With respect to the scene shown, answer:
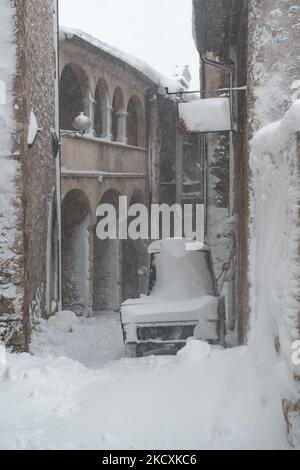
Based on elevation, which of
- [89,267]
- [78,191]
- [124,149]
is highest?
[124,149]

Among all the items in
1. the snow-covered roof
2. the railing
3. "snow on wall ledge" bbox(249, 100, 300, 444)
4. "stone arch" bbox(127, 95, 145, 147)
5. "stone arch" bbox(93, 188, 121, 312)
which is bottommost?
"stone arch" bbox(93, 188, 121, 312)

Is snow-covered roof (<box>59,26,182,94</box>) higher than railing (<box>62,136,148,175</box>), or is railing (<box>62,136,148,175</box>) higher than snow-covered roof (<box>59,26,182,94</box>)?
snow-covered roof (<box>59,26,182,94</box>)

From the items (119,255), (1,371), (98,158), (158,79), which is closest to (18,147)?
(1,371)

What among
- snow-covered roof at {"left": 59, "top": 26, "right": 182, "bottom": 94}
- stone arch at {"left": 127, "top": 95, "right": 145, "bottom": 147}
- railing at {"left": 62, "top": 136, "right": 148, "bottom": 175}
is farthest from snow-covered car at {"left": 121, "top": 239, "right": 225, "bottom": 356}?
stone arch at {"left": 127, "top": 95, "right": 145, "bottom": 147}

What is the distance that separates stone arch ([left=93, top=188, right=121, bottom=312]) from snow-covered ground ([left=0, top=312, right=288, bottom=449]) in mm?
10207

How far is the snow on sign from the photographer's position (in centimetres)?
902

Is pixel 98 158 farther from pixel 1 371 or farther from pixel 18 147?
pixel 1 371

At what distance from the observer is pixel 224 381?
15.3 feet

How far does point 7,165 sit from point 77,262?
720 centimetres

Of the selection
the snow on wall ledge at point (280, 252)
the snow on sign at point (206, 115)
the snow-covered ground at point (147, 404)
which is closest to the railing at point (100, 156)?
the snow on sign at point (206, 115)

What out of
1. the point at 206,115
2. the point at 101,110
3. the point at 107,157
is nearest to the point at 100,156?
the point at 107,157

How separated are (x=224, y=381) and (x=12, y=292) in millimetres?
3716

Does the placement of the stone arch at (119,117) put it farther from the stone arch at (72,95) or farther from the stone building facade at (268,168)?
the stone building facade at (268,168)

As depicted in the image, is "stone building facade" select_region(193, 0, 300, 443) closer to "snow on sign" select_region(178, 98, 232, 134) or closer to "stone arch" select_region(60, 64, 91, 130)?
"snow on sign" select_region(178, 98, 232, 134)
